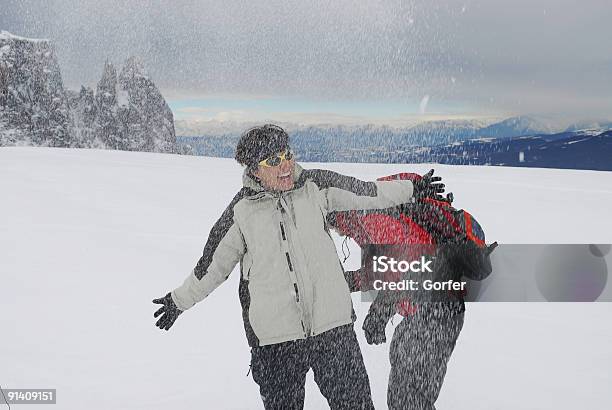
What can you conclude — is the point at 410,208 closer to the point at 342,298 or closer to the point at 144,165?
the point at 342,298

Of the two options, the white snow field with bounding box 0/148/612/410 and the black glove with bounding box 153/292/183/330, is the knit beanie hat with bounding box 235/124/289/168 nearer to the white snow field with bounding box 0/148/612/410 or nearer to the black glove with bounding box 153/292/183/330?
the black glove with bounding box 153/292/183/330

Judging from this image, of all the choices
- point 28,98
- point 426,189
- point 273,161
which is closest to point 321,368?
point 273,161

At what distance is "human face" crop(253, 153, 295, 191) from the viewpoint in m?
2.71

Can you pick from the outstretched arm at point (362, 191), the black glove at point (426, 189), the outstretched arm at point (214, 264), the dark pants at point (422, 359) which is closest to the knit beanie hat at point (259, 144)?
the outstretched arm at point (362, 191)

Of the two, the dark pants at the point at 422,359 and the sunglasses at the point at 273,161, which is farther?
the dark pants at the point at 422,359

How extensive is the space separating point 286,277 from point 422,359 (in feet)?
3.04

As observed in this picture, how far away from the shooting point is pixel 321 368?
108 inches

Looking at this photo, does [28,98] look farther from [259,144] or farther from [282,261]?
[282,261]

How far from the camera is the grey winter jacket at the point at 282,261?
2668mm

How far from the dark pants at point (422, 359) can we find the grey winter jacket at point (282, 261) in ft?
1.63

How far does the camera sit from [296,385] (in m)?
2.79

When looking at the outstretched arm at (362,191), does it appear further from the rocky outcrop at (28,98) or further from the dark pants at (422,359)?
the rocky outcrop at (28,98)

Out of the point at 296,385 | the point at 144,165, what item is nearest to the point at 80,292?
the point at 296,385

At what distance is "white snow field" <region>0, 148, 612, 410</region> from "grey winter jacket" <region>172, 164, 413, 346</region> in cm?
180
